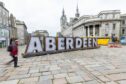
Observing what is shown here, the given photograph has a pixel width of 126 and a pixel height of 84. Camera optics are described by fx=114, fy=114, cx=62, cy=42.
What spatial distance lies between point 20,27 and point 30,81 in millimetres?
53920

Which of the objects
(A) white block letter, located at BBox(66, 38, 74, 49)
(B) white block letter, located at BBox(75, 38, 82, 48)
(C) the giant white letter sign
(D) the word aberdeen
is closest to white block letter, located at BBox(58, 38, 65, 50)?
(D) the word aberdeen

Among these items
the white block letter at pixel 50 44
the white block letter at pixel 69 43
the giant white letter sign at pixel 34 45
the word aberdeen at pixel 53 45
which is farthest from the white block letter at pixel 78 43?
the giant white letter sign at pixel 34 45

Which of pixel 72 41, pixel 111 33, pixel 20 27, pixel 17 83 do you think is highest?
pixel 20 27

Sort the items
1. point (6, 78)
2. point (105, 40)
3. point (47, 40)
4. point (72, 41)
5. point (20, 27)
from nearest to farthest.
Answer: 1. point (6, 78)
2. point (47, 40)
3. point (72, 41)
4. point (105, 40)
5. point (20, 27)

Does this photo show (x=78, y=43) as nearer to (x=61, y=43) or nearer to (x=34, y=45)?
(x=61, y=43)

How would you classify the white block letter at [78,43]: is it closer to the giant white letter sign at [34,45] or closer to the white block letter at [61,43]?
the white block letter at [61,43]

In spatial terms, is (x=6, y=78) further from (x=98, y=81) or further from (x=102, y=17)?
(x=102, y=17)

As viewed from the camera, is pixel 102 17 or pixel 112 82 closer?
pixel 112 82

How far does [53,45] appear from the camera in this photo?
11.7 m

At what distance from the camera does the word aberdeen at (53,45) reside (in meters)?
10.1

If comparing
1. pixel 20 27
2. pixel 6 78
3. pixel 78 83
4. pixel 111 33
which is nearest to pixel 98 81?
pixel 78 83

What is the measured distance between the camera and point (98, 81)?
165 inches

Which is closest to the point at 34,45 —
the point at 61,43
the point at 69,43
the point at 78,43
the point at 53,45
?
the point at 53,45

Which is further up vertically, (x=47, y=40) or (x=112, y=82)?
(x=47, y=40)
